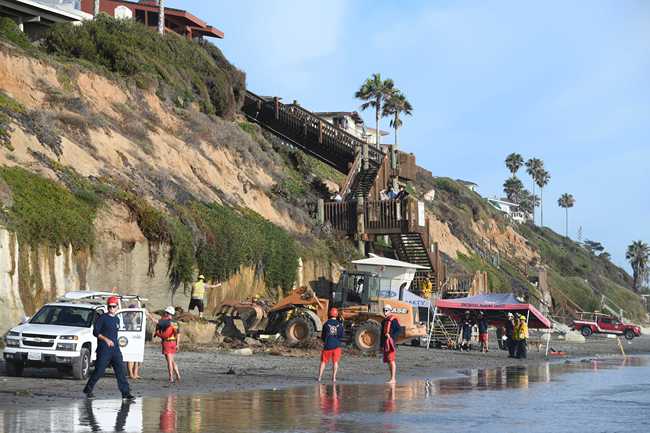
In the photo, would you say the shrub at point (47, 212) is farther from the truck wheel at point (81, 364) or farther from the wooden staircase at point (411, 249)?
the wooden staircase at point (411, 249)

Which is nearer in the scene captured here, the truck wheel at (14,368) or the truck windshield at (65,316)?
the truck wheel at (14,368)

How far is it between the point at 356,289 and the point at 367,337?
2.14 m

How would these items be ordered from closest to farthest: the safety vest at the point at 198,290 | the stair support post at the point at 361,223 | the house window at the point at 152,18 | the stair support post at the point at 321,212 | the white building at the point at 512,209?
the safety vest at the point at 198,290 → the stair support post at the point at 361,223 → the stair support post at the point at 321,212 → the house window at the point at 152,18 → the white building at the point at 512,209

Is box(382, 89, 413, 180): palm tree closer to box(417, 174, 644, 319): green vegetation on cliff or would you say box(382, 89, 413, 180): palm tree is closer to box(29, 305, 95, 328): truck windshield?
box(417, 174, 644, 319): green vegetation on cliff

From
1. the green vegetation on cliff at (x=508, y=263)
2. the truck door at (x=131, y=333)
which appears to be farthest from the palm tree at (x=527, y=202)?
the truck door at (x=131, y=333)

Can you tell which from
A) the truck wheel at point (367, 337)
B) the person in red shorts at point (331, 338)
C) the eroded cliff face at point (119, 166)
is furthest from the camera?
the truck wheel at point (367, 337)

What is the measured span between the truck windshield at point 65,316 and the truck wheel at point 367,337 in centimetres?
1440

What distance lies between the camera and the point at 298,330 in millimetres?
34938

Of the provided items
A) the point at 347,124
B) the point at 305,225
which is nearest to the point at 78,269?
the point at 305,225

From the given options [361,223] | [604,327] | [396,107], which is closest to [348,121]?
[396,107]

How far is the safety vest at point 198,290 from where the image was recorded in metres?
34.9

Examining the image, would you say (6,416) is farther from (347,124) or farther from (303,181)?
(347,124)

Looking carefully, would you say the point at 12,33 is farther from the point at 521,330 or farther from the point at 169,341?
the point at 169,341

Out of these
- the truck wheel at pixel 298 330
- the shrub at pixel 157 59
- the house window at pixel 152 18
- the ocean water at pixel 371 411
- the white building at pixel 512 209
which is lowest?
the ocean water at pixel 371 411
